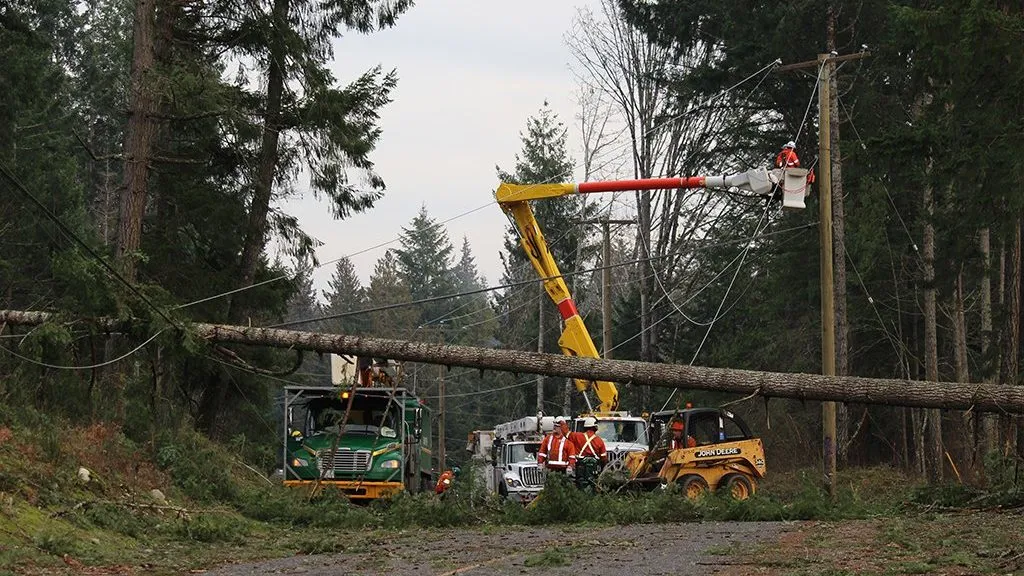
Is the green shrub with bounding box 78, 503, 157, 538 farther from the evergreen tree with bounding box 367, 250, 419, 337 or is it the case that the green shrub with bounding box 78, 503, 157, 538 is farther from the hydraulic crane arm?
the evergreen tree with bounding box 367, 250, 419, 337

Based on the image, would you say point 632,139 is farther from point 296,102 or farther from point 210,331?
point 210,331

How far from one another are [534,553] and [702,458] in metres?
12.8

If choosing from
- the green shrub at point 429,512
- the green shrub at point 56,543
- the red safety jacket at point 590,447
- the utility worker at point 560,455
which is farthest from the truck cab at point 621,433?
the green shrub at point 56,543

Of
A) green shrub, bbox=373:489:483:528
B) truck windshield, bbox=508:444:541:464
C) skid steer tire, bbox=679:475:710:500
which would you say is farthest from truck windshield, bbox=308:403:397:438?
skid steer tire, bbox=679:475:710:500

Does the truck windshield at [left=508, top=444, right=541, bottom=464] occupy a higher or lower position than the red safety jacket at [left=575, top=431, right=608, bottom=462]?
lower

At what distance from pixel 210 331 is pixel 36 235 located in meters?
25.0

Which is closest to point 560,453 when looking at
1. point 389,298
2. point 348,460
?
point 348,460

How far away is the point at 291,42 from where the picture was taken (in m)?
27.2

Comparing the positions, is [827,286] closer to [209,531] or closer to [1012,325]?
[1012,325]

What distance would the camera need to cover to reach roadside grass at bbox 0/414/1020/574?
545 inches

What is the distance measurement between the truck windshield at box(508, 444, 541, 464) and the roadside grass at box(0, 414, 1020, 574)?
235 inches

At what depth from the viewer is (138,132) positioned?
955 inches

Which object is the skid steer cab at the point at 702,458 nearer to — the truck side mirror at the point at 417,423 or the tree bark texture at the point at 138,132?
the truck side mirror at the point at 417,423

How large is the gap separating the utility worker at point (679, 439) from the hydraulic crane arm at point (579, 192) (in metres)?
1.77
